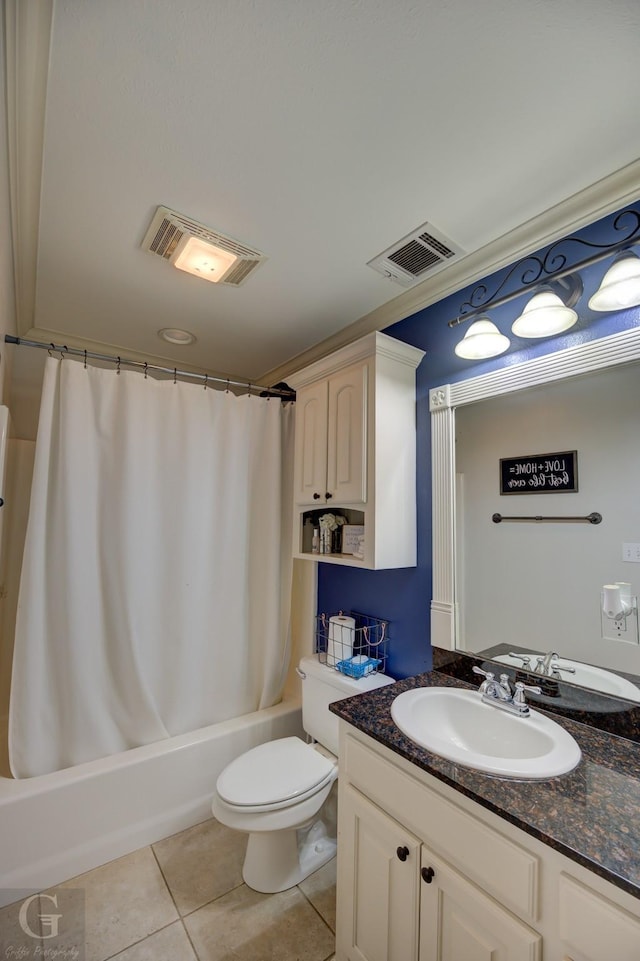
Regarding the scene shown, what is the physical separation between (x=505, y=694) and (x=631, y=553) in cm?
56

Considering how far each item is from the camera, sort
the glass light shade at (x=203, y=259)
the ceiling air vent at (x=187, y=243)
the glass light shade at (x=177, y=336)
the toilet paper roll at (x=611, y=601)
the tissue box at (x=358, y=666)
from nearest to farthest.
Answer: the toilet paper roll at (x=611, y=601) → the ceiling air vent at (x=187, y=243) → the glass light shade at (x=203, y=259) → the tissue box at (x=358, y=666) → the glass light shade at (x=177, y=336)

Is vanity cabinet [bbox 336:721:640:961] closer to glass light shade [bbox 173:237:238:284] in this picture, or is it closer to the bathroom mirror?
the bathroom mirror

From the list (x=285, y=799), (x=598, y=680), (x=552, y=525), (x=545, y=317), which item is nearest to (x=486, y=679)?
(x=598, y=680)

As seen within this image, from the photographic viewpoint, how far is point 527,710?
1.16m

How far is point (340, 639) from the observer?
190 cm

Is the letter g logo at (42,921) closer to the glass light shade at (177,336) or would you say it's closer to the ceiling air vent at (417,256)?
the glass light shade at (177,336)

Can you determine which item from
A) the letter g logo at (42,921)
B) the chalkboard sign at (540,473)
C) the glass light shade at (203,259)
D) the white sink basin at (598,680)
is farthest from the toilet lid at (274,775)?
the glass light shade at (203,259)

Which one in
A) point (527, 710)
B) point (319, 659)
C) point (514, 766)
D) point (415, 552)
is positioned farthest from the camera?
point (319, 659)

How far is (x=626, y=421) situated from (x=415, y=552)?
0.88 metres

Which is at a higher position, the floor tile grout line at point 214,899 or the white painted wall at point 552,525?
the white painted wall at point 552,525

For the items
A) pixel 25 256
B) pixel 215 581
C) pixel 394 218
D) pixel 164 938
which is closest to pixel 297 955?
pixel 164 938

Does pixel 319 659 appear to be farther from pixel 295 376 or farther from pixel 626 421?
pixel 626 421

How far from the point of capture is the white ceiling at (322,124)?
2.68 ft

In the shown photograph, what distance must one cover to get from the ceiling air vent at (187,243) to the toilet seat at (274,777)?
195 centimetres
